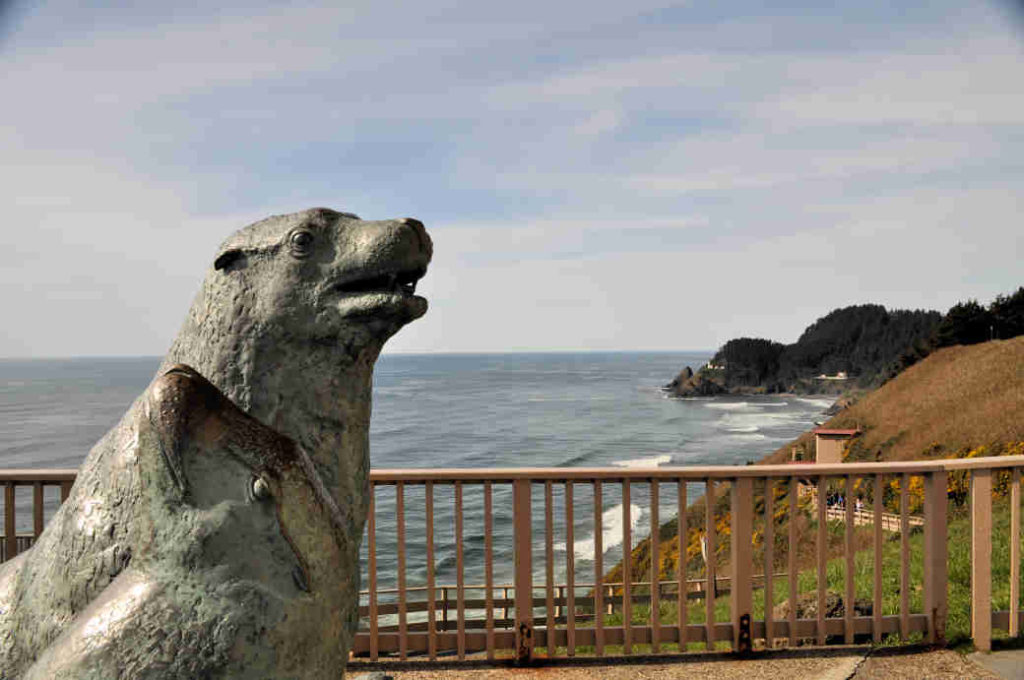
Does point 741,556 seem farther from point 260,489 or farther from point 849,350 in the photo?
point 849,350

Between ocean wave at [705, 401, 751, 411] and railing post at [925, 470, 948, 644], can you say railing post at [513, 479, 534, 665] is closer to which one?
railing post at [925, 470, 948, 644]

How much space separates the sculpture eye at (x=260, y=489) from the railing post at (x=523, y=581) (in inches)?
93.7

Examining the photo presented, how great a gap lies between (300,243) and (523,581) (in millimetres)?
2728

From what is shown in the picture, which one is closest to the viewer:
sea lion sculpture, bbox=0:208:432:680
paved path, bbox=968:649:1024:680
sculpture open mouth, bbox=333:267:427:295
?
sea lion sculpture, bbox=0:208:432:680

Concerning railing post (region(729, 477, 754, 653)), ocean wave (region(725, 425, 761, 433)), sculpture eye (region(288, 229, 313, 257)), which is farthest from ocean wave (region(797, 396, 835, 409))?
sculpture eye (region(288, 229, 313, 257))

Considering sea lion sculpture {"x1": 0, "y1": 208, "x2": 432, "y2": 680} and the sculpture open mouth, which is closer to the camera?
sea lion sculpture {"x1": 0, "y1": 208, "x2": 432, "y2": 680}

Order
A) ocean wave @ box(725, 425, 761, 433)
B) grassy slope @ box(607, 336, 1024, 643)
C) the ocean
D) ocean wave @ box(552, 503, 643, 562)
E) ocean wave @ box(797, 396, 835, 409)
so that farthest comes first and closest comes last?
1. ocean wave @ box(797, 396, 835, 409)
2. ocean wave @ box(725, 425, 761, 433)
3. the ocean
4. ocean wave @ box(552, 503, 643, 562)
5. grassy slope @ box(607, 336, 1024, 643)

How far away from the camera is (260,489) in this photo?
1666mm

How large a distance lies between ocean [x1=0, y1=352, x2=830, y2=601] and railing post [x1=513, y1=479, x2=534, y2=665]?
1501cm

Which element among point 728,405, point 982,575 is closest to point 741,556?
point 982,575

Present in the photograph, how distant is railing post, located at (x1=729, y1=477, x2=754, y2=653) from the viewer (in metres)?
4.02

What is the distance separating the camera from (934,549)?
4156 millimetres

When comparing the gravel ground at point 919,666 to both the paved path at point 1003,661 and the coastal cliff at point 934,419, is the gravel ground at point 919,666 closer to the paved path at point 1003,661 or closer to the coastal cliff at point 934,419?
the paved path at point 1003,661

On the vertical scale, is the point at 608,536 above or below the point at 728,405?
below
